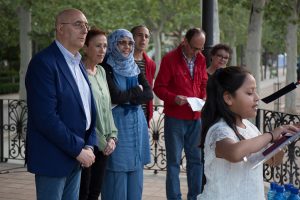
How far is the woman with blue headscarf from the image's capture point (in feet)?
16.1

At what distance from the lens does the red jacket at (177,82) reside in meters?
5.92

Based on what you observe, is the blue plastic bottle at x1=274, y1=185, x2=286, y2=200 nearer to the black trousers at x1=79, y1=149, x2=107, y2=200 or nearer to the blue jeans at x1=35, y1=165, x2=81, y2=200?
the blue jeans at x1=35, y1=165, x2=81, y2=200

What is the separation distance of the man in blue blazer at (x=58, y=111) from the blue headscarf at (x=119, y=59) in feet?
3.35

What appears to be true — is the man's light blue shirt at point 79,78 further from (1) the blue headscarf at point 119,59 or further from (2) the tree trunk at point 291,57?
(2) the tree trunk at point 291,57

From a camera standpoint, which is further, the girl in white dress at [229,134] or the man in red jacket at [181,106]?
the man in red jacket at [181,106]

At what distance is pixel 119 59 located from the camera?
4.96 meters

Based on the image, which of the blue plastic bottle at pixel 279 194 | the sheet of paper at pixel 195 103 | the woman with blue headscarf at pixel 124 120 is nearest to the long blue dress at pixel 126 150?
the woman with blue headscarf at pixel 124 120

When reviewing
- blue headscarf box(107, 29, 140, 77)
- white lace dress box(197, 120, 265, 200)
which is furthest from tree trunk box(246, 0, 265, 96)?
white lace dress box(197, 120, 265, 200)

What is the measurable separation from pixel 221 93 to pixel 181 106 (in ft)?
9.31

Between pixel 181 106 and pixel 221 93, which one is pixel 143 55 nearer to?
pixel 181 106

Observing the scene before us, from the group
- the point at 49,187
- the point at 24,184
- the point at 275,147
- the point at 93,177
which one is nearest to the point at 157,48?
the point at 24,184

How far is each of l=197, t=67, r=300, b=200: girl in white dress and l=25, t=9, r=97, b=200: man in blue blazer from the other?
1.07 metres

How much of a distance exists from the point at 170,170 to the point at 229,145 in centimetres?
312

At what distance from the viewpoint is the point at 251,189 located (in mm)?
3016
